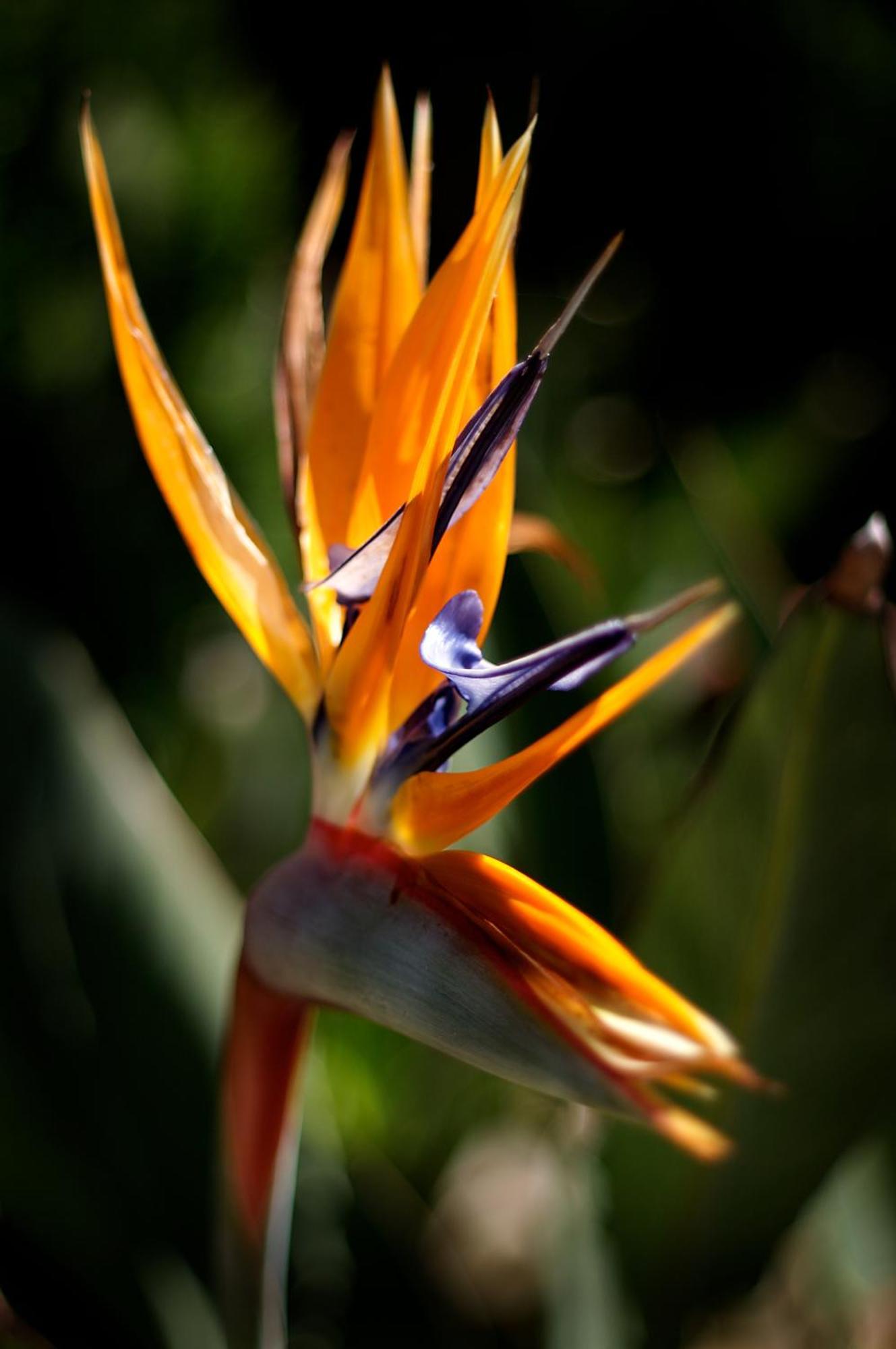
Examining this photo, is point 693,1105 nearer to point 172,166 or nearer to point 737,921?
point 737,921

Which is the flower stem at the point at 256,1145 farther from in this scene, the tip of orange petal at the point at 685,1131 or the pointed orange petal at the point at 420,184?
the pointed orange petal at the point at 420,184

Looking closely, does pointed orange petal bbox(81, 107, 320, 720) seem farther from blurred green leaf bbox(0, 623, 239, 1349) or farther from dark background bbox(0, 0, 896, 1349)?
blurred green leaf bbox(0, 623, 239, 1349)

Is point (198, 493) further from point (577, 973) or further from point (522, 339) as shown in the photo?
point (522, 339)

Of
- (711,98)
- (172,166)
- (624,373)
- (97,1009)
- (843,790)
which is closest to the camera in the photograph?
(843,790)

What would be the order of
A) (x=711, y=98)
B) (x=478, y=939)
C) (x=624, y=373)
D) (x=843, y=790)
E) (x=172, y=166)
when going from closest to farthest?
(x=478, y=939), (x=843, y=790), (x=172, y=166), (x=624, y=373), (x=711, y=98)

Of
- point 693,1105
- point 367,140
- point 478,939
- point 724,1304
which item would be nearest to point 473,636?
point 478,939

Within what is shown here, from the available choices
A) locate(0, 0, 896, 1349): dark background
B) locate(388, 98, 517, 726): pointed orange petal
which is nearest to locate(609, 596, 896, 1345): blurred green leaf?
locate(0, 0, 896, 1349): dark background
